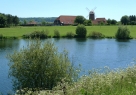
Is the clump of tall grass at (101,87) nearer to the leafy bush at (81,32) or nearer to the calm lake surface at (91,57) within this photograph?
the calm lake surface at (91,57)

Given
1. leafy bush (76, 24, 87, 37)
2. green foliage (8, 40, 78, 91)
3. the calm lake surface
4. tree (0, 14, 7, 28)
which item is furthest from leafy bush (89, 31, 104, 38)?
green foliage (8, 40, 78, 91)

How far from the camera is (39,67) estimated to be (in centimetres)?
2320

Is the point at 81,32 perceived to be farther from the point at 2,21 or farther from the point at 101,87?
the point at 101,87

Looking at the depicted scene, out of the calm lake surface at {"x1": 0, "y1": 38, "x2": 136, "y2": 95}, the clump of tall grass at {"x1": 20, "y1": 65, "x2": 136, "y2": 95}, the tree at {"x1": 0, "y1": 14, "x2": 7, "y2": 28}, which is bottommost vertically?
the calm lake surface at {"x1": 0, "y1": 38, "x2": 136, "y2": 95}

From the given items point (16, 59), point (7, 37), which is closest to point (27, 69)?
point (16, 59)

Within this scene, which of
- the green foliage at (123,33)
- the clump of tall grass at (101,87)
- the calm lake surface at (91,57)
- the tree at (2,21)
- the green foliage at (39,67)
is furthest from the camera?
the tree at (2,21)

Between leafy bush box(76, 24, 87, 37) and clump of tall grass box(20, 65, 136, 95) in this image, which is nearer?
clump of tall grass box(20, 65, 136, 95)

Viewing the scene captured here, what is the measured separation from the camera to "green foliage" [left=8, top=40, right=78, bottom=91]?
2302cm

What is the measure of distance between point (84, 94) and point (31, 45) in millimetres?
15165

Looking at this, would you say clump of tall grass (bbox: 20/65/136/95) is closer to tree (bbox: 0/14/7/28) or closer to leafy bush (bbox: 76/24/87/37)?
leafy bush (bbox: 76/24/87/37)

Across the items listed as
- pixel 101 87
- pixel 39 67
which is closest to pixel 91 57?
pixel 39 67

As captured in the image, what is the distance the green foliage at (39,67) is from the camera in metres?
23.0

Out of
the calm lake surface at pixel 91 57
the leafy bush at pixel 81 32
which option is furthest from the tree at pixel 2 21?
the calm lake surface at pixel 91 57

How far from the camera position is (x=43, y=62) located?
2362 centimetres
